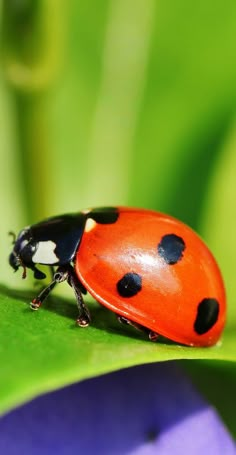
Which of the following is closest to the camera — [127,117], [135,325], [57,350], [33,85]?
[57,350]

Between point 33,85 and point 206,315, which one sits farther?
point 33,85

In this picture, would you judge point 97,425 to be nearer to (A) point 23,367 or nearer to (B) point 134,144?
(A) point 23,367

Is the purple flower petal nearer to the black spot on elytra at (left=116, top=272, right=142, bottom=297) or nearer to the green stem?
the black spot on elytra at (left=116, top=272, right=142, bottom=297)

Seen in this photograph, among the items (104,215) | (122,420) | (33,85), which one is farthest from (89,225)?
(33,85)

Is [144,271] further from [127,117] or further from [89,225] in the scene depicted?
[127,117]

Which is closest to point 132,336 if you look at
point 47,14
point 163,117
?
point 47,14

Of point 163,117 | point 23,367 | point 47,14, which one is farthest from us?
point 163,117

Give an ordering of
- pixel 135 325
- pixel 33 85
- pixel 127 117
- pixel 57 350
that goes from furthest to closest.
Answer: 1. pixel 127 117
2. pixel 33 85
3. pixel 135 325
4. pixel 57 350

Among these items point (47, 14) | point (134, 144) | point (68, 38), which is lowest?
point (134, 144)
